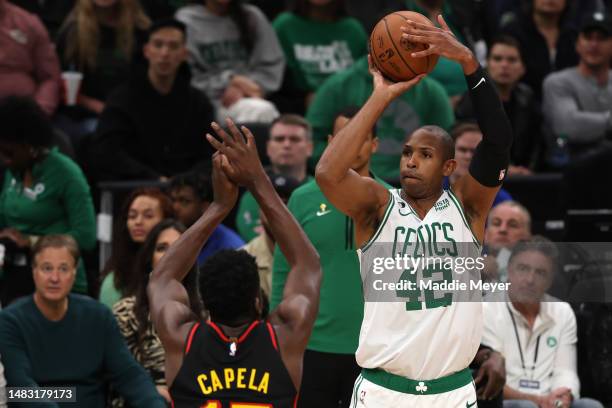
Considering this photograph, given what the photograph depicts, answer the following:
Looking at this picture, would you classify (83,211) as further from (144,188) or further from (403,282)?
(403,282)

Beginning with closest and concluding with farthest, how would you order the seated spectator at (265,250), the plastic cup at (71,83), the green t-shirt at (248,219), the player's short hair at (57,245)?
the player's short hair at (57,245)
the seated spectator at (265,250)
the green t-shirt at (248,219)
the plastic cup at (71,83)

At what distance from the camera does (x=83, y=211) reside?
28.9 ft

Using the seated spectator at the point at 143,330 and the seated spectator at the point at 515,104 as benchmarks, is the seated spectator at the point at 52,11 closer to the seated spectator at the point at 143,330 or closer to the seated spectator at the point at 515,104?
the seated spectator at the point at 515,104

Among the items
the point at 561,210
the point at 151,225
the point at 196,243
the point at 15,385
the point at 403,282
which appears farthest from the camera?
the point at 561,210

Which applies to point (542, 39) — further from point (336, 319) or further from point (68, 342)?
point (68, 342)

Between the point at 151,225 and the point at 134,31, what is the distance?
9.71 feet

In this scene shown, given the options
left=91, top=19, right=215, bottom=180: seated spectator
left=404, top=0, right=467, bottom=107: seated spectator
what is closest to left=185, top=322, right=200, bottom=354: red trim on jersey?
left=91, top=19, right=215, bottom=180: seated spectator

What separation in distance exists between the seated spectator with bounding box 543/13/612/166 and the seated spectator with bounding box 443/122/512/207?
1.68 metres

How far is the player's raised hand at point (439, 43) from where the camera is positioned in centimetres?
554

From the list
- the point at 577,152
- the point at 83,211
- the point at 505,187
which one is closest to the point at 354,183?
the point at 83,211

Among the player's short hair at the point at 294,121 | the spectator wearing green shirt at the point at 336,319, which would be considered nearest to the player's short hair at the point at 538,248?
the spectator wearing green shirt at the point at 336,319

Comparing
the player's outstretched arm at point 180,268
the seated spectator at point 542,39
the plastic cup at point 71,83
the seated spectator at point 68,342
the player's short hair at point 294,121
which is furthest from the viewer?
the seated spectator at point 542,39

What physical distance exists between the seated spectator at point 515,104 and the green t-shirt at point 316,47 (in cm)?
134

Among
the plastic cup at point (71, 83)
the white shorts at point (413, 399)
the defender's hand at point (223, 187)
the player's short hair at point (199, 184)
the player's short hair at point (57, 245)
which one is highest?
the plastic cup at point (71, 83)
